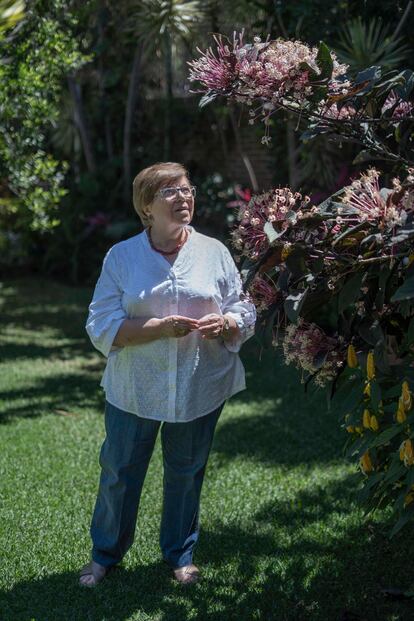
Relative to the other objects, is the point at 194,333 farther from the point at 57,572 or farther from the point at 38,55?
the point at 38,55

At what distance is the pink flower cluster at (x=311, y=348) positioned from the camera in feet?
11.7

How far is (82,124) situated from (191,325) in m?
12.6

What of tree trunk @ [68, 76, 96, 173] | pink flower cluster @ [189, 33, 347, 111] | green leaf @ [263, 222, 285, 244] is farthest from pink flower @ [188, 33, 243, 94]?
tree trunk @ [68, 76, 96, 173]

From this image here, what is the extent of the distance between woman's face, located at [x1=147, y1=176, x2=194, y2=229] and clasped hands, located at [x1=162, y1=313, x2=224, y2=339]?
1.37 feet

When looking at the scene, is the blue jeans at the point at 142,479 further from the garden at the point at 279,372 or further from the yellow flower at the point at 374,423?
the yellow flower at the point at 374,423

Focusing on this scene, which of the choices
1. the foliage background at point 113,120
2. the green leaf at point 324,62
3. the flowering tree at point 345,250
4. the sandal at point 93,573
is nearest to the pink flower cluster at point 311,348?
the flowering tree at point 345,250

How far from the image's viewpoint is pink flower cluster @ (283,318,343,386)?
3.56m

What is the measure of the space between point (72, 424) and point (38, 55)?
3.27 m

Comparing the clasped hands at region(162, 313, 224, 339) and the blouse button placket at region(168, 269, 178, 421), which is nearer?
the clasped hands at region(162, 313, 224, 339)

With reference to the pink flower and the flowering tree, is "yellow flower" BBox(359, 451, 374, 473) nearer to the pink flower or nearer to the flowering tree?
the flowering tree

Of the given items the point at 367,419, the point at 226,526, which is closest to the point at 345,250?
the point at 367,419

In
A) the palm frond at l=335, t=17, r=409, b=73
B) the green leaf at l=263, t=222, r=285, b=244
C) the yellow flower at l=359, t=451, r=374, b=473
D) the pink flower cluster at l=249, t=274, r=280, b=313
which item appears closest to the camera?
the green leaf at l=263, t=222, r=285, b=244

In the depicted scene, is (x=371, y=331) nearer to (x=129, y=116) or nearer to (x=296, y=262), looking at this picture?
(x=296, y=262)

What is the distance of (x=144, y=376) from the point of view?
413cm
